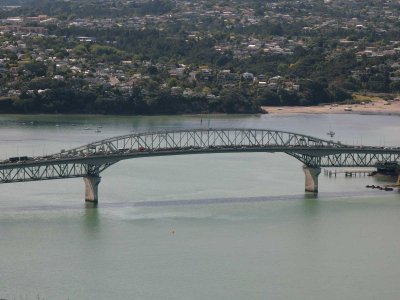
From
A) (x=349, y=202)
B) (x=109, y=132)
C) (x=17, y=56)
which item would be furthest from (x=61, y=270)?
(x=17, y=56)

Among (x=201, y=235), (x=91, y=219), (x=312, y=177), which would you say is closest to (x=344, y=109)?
(x=312, y=177)

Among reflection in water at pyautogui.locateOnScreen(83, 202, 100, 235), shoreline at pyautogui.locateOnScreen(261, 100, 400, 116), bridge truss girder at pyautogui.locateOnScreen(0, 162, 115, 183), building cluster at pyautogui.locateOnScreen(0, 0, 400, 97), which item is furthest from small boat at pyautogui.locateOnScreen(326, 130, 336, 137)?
→ reflection in water at pyautogui.locateOnScreen(83, 202, 100, 235)

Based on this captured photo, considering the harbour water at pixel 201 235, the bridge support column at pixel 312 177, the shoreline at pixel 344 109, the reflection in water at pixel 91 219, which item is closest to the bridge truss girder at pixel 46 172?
the harbour water at pixel 201 235

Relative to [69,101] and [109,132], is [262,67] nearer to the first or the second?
[69,101]

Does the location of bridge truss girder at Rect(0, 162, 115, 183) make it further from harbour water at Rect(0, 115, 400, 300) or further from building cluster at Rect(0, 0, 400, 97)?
building cluster at Rect(0, 0, 400, 97)

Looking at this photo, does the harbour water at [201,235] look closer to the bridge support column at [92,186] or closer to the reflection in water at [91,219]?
the reflection in water at [91,219]

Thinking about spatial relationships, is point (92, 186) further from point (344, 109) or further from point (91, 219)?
point (344, 109)
